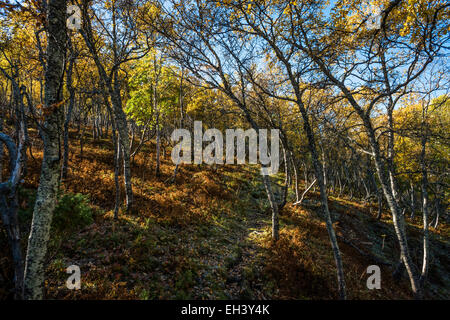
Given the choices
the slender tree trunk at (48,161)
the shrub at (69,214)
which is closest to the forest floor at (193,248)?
the shrub at (69,214)

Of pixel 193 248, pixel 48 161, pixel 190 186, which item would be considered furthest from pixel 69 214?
pixel 190 186

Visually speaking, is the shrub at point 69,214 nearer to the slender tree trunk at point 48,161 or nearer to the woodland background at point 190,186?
the woodland background at point 190,186

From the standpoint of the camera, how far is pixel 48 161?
3266 millimetres

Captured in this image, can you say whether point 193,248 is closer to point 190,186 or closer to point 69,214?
point 69,214

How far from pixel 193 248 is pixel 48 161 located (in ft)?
19.2

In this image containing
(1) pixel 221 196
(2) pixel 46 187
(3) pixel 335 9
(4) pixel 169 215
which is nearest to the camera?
(2) pixel 46 187

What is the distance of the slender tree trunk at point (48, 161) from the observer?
3168mm

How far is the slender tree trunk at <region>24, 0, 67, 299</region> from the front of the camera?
3.17 m

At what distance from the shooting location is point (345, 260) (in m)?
9.22

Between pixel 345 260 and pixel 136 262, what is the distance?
9.66 meters

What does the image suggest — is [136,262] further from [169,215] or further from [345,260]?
[345,260]

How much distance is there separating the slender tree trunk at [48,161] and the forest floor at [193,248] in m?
1.02

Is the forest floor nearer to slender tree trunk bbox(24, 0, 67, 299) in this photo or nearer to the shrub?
the shrub
